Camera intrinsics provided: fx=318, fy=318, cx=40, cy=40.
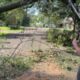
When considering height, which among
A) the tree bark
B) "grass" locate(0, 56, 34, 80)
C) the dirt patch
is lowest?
the dirt patch

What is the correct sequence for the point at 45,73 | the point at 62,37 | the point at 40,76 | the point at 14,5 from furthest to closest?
the point at 62,37 → the point at 45,73 → the point at 40,76 → the point at 14,5

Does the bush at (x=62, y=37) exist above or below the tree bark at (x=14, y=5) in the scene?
below

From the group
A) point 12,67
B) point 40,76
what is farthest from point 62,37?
point 40,76

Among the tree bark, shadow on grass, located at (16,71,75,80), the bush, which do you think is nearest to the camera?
the tree bark

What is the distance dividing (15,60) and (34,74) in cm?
269

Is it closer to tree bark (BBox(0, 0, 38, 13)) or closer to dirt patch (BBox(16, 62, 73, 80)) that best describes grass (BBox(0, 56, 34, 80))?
dirt patch (BBox(16, 62, 73, 80))

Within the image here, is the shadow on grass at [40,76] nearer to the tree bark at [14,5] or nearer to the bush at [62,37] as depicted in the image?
the tree bark at [14,5]

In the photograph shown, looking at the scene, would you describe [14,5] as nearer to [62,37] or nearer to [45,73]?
[45,73]

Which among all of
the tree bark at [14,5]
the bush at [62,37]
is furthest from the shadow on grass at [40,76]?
the bush at [62,37]

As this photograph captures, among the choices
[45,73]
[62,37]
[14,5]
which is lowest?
[45,73]

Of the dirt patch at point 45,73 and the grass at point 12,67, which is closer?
the grass at point 12,67

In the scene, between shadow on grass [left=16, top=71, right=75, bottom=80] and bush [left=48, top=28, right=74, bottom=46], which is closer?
shadow on grass [left=16, top=71, right=75, bottom=80]

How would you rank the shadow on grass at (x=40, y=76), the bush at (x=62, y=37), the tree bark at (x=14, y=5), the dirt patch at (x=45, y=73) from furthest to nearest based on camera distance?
the bush at (x=62, y=37) → the dirt patch at (x=45, y=73) → the shadow on grass at (x=40, y=76) → the tree bark at (x=14, y=5)

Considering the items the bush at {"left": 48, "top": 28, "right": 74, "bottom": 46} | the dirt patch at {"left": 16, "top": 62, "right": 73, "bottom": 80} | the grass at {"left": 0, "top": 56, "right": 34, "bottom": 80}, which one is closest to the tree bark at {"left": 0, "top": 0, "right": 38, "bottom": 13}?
the grass at {"left": 0, "top": 56, "right": 34, "bottom": 80}
